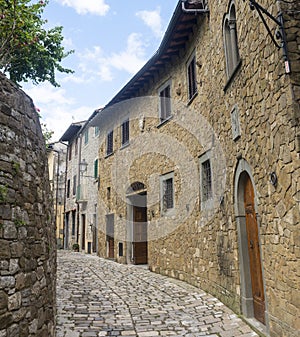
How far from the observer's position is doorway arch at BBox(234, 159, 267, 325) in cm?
470

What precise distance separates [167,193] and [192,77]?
10.9 feet

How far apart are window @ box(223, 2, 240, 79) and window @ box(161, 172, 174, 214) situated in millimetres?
4037

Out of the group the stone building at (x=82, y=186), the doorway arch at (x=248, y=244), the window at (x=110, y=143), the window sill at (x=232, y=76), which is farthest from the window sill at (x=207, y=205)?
the stone building at (x=82, y=186)

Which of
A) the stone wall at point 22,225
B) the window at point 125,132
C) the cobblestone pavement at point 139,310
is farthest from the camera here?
the window at point 125,132

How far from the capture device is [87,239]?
57.0ft

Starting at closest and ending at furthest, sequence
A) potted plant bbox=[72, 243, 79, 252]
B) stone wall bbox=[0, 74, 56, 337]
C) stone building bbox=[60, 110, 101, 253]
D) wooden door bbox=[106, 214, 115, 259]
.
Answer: stone wall bbox=[0, 74, 56, 337] → wooden door bbox=[106, 214, 115, 259] → stone building bbox=[60, 110, 101, 253] → potted plant bbox=[72, 243, 79, 252]

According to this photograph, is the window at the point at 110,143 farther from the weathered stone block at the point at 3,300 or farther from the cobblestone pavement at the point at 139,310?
the weathered stone block at the point at 3,300

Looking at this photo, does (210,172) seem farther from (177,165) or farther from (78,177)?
(78,177)

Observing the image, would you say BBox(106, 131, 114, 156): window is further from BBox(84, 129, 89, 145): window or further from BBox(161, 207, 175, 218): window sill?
BBox(161, 207, 175, 218): window sill

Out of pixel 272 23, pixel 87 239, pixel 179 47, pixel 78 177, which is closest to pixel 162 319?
pixel 272 23

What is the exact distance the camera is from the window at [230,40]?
5598 mm

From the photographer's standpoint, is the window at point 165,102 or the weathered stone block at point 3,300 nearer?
the weathered stone block at point 3,300

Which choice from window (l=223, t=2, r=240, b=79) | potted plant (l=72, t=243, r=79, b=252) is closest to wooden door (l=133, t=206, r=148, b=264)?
window (l=223, t=2, r=240, b=79)

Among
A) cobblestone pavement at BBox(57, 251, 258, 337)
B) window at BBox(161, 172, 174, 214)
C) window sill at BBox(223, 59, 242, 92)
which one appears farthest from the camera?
window at BBox(161, 172, 174, 214)
